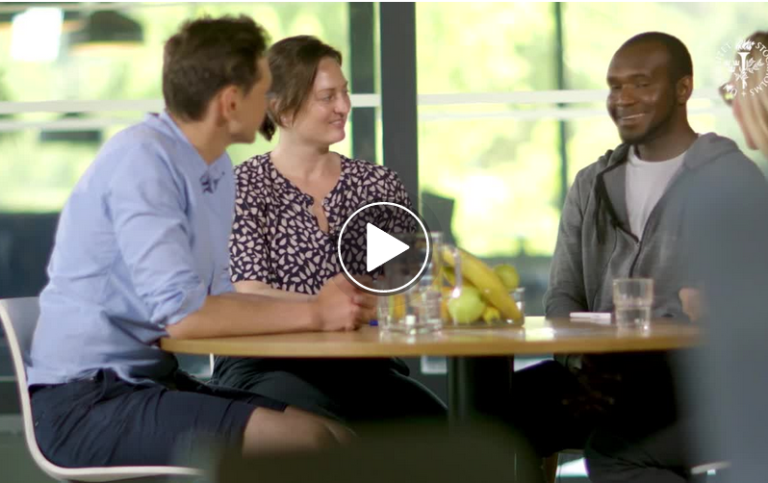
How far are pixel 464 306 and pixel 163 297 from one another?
59 centimetres

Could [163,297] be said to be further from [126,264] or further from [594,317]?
[594,317]

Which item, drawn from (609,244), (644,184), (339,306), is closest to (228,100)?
(339,306)

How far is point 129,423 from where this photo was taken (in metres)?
2.10

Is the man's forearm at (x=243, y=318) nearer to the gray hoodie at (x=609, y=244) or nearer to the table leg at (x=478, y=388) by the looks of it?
the table leg at (x=478, y=388)

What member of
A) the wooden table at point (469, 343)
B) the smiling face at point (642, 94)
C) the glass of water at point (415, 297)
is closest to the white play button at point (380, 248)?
the glass of water at point (415, 297)

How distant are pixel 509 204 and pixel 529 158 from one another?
0.23m

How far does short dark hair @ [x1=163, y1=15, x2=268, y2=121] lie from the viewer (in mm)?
2305

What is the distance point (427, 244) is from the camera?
2.10 meters

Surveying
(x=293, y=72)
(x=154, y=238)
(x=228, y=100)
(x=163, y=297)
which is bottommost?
(x=163, y=297)

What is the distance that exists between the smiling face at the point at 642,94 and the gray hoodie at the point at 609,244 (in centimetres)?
7

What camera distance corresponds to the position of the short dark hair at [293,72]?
117 inches

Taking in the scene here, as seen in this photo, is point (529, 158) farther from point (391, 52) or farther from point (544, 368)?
point (544, 368)

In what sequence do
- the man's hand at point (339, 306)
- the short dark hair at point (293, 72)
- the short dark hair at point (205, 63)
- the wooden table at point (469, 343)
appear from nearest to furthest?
the wooden table at point (469, 343), the man's hand at point (339, 306), the short dark hair at point (205, 63), the short dark hair at point (293, 72)

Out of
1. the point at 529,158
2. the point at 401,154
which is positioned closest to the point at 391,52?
the point at 401,154
